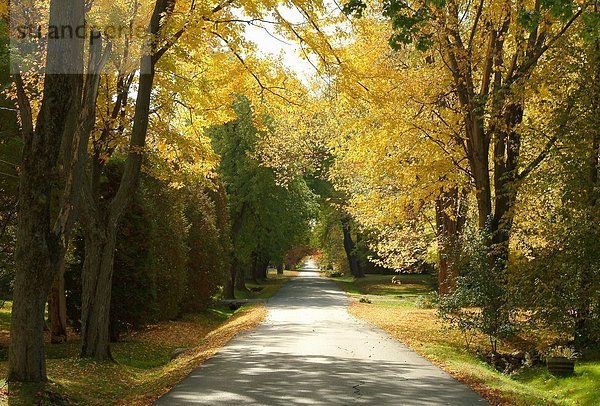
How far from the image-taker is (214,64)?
51.1ft

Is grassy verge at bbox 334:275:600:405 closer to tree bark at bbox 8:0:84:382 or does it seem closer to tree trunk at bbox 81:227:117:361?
tree bark at bbox 8:0:84:382

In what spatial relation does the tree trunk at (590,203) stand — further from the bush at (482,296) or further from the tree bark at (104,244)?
the tree bark at (104,244)

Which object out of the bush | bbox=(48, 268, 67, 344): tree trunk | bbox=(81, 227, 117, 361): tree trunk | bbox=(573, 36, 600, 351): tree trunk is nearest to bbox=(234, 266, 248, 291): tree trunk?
bbox=(48, 268, 67, 344): tree trunk

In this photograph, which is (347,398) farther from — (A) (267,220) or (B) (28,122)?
(A) (267,220)

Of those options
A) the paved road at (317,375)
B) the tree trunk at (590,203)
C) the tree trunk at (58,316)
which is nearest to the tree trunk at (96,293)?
the paved road at (317,375)

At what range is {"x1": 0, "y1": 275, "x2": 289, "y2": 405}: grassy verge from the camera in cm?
912

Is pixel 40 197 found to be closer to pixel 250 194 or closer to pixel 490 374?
pixel 490 374

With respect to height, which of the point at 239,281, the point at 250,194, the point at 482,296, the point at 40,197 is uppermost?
the point at 250,194

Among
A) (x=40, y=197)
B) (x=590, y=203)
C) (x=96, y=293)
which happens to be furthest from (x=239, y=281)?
(x=40, y=197)

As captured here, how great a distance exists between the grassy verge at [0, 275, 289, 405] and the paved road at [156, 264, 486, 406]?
2.06 ft

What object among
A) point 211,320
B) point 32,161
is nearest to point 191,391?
point 32,161

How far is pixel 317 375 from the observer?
11.2m

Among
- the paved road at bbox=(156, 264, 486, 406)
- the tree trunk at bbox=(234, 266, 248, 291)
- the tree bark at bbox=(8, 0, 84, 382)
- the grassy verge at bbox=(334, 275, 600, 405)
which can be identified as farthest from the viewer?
the tree trunk at bbox=(234, 266, 248, 291)

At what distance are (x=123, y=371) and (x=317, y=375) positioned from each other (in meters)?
4.53
